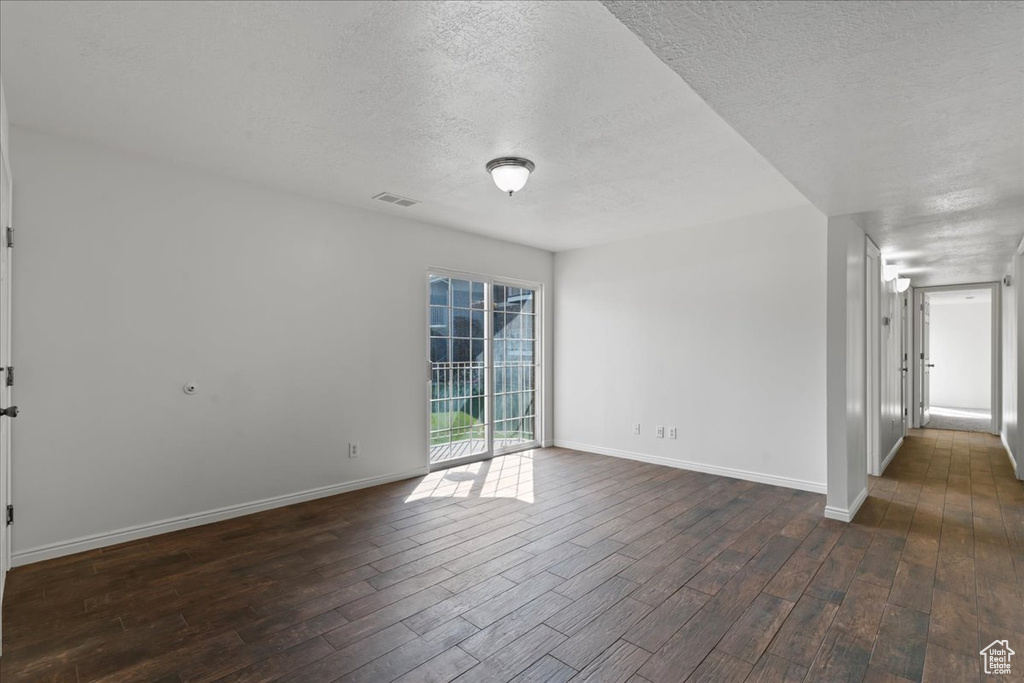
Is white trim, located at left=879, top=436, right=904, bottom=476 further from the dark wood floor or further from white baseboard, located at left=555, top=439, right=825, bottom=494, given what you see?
white baseboard, located at left=555, top=439, right=825, bottom=494

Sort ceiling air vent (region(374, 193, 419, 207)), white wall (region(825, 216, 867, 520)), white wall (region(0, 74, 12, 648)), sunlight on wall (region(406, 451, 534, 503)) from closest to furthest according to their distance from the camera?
white wall (region(0, 74, 12, 648)), white wall (region(825, 216, 867, 520)), ceiling air vent (region(374, 193, 419, 207)), sunlight on wall (region(406, 451, 534, 503))

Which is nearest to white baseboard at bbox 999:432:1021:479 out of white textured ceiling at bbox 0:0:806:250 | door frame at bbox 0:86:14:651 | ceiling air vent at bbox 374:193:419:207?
white textured ceiling at bbox 0:0:806:250

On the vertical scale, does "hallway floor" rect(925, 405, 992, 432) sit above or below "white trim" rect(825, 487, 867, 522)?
below

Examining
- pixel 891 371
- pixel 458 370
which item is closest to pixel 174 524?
pixel 458 370

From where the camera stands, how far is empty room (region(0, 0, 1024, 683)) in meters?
1.97

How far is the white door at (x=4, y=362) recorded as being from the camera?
2355mm

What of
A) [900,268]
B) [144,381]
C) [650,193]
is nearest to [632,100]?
[650,193]

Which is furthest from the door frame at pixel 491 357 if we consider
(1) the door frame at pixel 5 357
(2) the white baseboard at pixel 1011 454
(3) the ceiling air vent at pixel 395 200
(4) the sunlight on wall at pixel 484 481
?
(2) the white baseboard at pixel 1011 454

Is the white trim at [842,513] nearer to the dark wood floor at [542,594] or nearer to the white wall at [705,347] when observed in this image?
the dark wood floor at [542,594]

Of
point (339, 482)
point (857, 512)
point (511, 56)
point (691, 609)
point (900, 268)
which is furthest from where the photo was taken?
point (900, 268)

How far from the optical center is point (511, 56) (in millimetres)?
2148

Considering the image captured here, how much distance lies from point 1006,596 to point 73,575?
4985 mm

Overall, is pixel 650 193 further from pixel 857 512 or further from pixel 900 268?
pixel 900 268

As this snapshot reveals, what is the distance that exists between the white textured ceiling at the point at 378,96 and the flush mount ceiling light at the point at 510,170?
0.23ft
